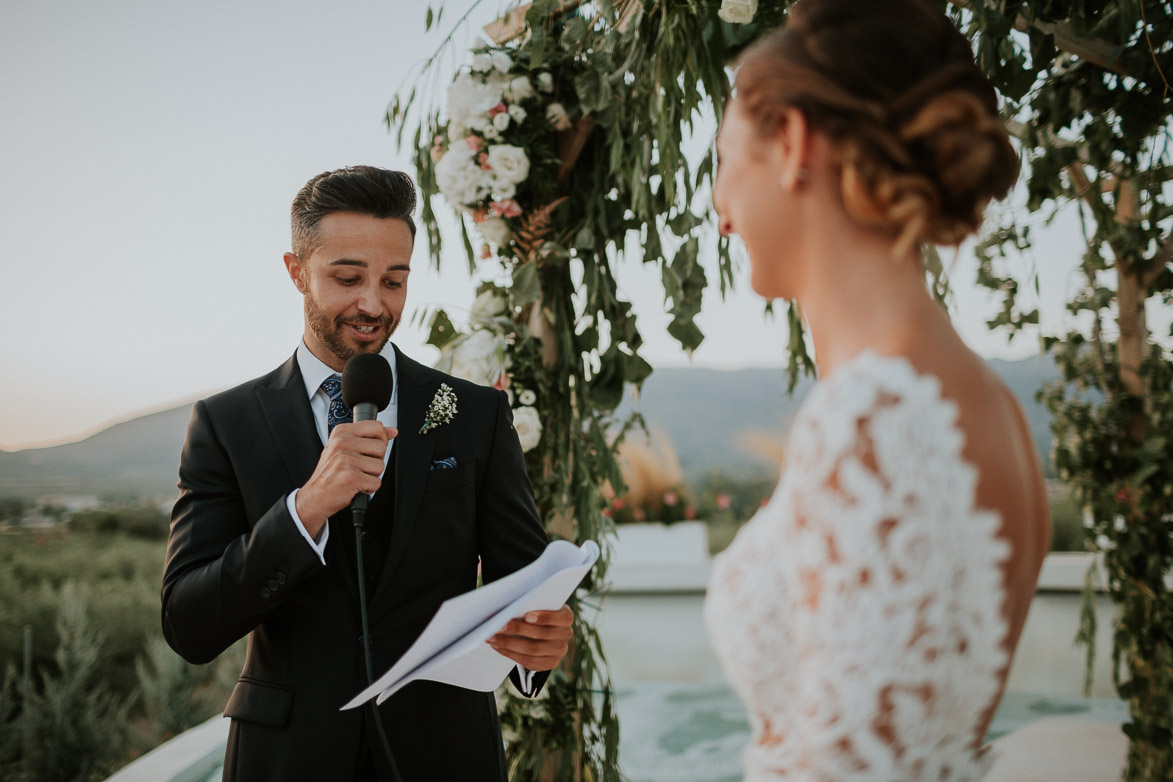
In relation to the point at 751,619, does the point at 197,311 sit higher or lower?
higher

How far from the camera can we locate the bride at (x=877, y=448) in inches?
31.8

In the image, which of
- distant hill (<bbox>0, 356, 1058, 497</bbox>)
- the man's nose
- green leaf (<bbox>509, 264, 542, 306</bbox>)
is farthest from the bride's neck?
green leaf (<bbox>509, 264, 542, 306</bbox>)

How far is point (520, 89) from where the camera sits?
2539mm

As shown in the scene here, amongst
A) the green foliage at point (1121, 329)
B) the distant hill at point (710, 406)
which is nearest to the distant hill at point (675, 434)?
the distant hill at point (710, 406)

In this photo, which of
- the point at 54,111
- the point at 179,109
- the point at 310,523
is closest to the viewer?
the point at 310,523

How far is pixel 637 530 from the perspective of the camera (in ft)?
31.3

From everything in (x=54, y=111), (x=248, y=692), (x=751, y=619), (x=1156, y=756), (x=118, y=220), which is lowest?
(x=1156, y=756)

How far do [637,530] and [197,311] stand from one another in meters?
6.25

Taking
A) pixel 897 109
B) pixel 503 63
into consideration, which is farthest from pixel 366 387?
pixel 503 63

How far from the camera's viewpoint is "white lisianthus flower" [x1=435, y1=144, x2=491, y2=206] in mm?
2576

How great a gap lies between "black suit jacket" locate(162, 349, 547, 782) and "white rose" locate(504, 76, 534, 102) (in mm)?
1226

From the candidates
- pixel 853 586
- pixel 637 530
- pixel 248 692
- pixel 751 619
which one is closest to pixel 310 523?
pixel 248 692

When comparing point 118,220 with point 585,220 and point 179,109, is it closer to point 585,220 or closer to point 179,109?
point 179,109

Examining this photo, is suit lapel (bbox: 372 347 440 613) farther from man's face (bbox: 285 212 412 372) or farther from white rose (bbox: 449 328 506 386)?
white rose (bbox: 449 328 506 386)
